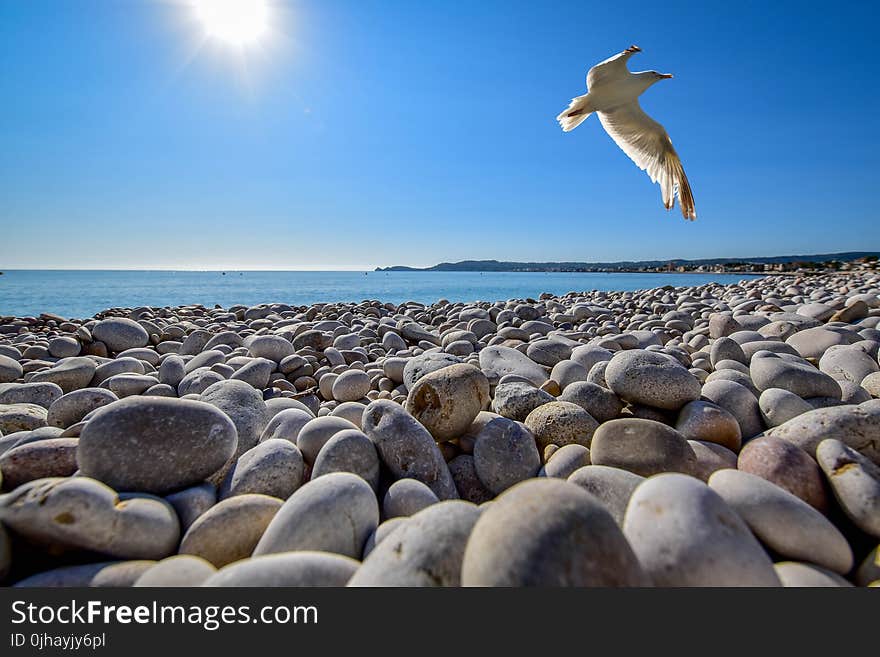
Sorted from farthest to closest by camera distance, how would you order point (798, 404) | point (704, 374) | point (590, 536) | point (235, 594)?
1. point (704, 374)
2. point (798, 404)
3. point (235, 594)
4. point (590, 536)

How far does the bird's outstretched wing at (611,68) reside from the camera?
424 cm

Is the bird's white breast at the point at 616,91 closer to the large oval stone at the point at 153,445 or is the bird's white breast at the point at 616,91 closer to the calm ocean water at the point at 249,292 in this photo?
the large oval stone at the point at 153,445

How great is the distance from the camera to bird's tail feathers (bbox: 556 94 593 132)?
5150mm

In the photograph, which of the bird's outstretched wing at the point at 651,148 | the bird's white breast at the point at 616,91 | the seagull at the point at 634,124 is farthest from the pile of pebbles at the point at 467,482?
the bird's white breast at the point at 616,91

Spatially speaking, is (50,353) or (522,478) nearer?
(522,478)

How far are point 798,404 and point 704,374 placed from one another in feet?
2.62

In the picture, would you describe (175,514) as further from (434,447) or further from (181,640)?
(434,447)

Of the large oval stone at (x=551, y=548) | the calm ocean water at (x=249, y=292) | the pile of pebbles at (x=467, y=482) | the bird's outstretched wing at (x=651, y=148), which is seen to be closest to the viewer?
the large oval stone at (x=551, y=548)

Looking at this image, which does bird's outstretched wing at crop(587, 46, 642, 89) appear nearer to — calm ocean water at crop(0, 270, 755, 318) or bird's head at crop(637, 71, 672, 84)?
bird's head at crop(637, 71, 672, 84)

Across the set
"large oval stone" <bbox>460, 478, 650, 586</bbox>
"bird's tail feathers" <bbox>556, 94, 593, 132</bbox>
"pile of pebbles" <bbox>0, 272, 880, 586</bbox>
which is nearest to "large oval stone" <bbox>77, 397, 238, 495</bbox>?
"pile of pebbles" <bbox>0, 272, 880, 586</bbox>

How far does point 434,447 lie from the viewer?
1804 millimetres

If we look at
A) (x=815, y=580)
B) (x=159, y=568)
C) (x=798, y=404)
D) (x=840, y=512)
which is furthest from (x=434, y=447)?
(x=798, y=404)

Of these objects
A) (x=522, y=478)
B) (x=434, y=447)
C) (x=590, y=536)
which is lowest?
(x=522, y=478)

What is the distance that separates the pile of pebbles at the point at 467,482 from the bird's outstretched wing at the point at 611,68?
3212 mm
